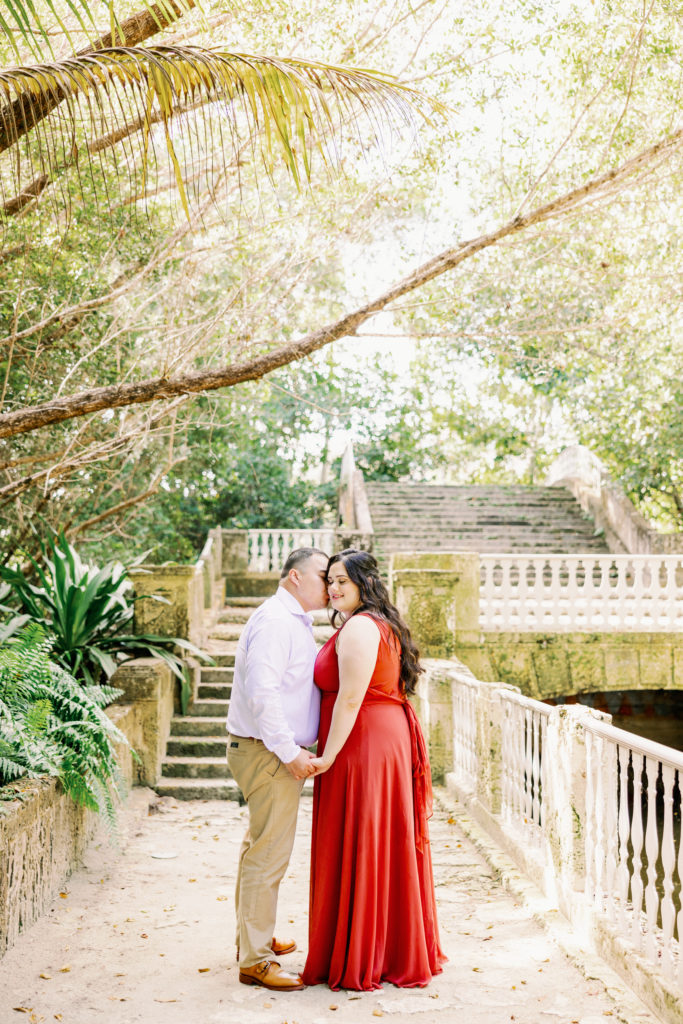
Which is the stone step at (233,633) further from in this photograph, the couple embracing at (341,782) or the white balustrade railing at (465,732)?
the couple embracing at (341,782)

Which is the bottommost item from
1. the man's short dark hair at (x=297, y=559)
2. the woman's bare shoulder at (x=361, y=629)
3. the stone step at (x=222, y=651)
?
the stone step at (x=222, y=651)

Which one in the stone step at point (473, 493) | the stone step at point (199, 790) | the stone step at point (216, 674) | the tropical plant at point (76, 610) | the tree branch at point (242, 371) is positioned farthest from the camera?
the stone step at point (473, 493)

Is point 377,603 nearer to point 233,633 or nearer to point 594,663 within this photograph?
point 233,633

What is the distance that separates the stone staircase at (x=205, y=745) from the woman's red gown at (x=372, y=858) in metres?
4.48

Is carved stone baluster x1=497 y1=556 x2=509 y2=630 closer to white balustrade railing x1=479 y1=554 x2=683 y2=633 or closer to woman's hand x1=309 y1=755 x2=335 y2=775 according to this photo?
white balustrade railing x1=479 y1=554 x2=683 y2=633

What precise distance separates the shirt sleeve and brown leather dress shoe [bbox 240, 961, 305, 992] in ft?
2.76

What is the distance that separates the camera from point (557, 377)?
20641mm

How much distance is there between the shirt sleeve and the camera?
Result: 3.59 m

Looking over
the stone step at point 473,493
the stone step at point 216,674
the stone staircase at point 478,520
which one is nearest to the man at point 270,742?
the stone step at point 216,674

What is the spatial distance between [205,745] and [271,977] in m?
5.16

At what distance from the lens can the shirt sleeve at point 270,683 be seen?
359 cm

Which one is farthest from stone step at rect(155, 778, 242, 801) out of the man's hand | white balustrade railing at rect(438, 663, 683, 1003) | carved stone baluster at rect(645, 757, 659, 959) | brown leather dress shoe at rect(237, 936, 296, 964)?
carved stone baluster at rect(645, 757, 659, 959)

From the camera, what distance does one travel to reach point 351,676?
3.63 m

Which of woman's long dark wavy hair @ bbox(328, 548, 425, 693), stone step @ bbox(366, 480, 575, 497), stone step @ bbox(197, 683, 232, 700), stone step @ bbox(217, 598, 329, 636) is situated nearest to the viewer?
woman's long dark wavy hair @ bbox(328, 548, 425, 693)
